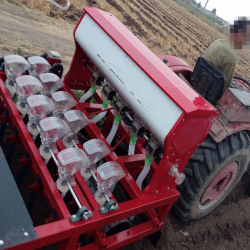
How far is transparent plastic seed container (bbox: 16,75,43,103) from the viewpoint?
2.50m

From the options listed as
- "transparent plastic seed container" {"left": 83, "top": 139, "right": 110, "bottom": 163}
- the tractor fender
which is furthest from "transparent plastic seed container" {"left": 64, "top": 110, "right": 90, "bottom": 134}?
the tractor fender

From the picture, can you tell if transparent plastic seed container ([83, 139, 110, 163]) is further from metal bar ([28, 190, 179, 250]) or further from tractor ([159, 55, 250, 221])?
tractor ([159, 55, 250, 221])

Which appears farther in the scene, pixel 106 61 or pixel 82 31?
pixel 82 31

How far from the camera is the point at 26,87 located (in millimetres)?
2535

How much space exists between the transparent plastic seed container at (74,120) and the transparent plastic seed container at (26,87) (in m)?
0.35

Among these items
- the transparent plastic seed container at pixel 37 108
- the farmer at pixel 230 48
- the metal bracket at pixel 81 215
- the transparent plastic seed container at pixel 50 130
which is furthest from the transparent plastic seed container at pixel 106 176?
the farmer at pixel 230 48

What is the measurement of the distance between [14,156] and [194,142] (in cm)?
182

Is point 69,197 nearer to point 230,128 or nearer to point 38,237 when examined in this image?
point 38,237

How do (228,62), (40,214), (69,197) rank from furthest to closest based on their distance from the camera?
(228,62) < (40,214) < (69,197)

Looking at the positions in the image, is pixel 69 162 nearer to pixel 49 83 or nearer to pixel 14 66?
pixel 49 83

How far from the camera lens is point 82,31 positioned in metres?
2.76

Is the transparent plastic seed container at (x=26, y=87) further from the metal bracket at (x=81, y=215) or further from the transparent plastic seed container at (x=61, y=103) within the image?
the metal bracket at (x=81, y=215)

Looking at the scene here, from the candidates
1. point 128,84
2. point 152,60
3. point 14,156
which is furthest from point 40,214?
point 152,60

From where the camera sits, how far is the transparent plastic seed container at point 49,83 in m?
2.75
